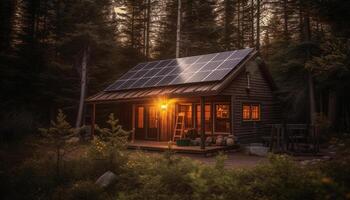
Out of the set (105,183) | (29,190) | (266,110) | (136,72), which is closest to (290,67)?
(266,110)

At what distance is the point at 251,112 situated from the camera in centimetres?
1595

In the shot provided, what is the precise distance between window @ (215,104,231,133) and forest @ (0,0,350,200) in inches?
160

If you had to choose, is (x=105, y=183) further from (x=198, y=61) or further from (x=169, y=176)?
(x=198, y=61)

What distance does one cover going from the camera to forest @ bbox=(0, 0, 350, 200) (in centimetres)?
639

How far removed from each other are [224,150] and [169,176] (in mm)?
6779

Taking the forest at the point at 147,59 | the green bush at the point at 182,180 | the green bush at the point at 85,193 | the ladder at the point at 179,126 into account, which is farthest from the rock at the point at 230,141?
the green bush at the point at 85,193

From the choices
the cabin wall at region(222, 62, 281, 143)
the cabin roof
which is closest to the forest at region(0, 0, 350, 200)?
the cabin wall at region(222, 62, 281, 143)

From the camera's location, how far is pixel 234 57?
15.0m

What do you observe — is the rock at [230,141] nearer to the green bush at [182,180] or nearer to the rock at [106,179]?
the green bush at [182,180]

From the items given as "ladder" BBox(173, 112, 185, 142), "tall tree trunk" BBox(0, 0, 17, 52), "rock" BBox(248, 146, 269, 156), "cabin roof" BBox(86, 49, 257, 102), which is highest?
"tall tree trunk" BBox(0, 0, 17, 52)

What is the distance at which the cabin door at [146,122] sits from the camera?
17.2 meters

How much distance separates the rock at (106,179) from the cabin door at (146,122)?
9185 mm

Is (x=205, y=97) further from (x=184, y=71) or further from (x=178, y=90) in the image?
(x=178, y=90)

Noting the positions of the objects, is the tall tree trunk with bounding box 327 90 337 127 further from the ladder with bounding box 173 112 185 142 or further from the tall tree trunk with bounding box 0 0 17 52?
the tall tree trunk with bounding box 0 0 17 52
